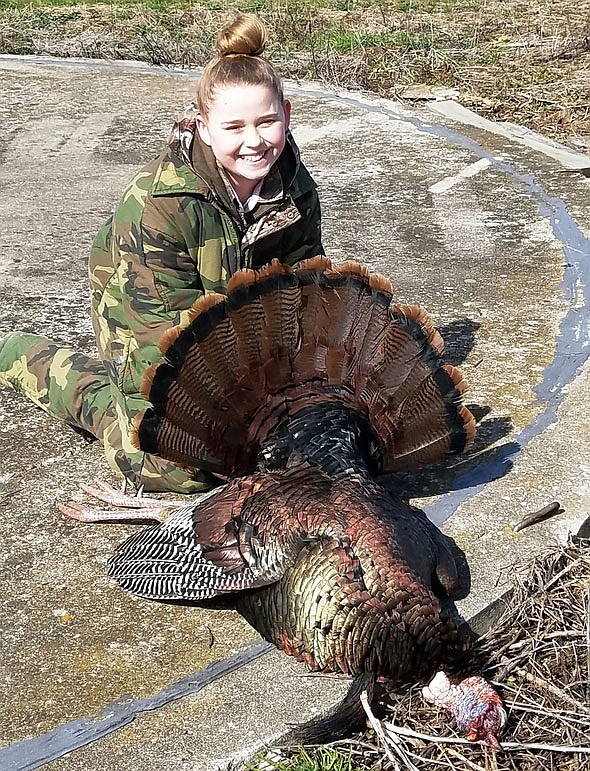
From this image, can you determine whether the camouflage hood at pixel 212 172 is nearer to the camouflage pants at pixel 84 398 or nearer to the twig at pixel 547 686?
the camouflage pants at pixel 84 398

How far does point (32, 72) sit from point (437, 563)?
7.10m

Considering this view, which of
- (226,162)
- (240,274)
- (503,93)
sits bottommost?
(503,93)

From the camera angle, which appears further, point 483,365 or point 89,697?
point 483,365

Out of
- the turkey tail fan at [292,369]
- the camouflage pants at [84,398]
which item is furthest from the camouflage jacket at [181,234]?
the turkey tail fan at [292,369]

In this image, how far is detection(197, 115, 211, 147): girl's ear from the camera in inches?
129

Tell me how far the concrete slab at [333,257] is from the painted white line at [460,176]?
0.8 inches

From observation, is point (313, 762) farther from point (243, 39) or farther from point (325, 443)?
point (243, 39)

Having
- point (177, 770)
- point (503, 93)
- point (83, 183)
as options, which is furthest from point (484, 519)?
point (503, 93)

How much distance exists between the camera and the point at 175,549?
2955 millimetres

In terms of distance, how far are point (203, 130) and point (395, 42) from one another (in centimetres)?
740

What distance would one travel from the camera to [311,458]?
2992 mm

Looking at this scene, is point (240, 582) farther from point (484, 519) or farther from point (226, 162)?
point (226, 162)

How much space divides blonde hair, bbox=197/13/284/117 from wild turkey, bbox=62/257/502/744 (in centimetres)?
56

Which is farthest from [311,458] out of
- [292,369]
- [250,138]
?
[250,138]
